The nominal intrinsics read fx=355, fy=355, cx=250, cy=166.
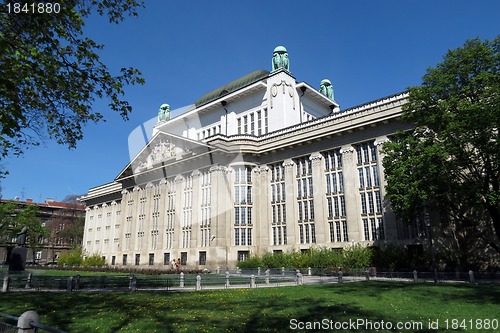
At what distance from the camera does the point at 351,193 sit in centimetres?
4019

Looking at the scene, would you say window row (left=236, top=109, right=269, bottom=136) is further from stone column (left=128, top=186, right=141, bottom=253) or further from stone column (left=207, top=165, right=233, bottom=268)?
stone column (left=128, top=186, right=141, bottom=253)

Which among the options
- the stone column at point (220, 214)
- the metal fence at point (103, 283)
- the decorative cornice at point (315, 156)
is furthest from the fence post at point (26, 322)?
the stone column at point (220, 214)

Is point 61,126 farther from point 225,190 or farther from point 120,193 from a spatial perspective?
point 120,193

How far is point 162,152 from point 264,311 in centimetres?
5052

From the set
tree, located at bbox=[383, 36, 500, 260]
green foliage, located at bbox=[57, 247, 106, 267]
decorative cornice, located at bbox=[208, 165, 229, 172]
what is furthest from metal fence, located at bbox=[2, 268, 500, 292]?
green foliage, located at bbox=[57, 247, 106, 267]

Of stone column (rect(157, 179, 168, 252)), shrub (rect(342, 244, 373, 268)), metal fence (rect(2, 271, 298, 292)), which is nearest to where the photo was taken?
metal fence (rect(2, 271, 298, 292))

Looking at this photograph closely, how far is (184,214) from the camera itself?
2144 inches

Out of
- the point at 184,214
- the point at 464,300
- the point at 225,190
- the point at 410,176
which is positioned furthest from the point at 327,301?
the point at 184,214

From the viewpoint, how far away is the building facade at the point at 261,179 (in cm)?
3969

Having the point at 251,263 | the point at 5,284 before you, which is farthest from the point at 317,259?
the point at 5,284

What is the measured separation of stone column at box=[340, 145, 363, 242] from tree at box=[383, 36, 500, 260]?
9.27 meters

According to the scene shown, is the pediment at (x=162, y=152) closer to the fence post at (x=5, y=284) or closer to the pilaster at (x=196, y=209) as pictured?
the pilaster at (x=196, y=209)

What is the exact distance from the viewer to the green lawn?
1069 cm

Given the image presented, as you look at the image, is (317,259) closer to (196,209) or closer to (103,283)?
(196,209)
